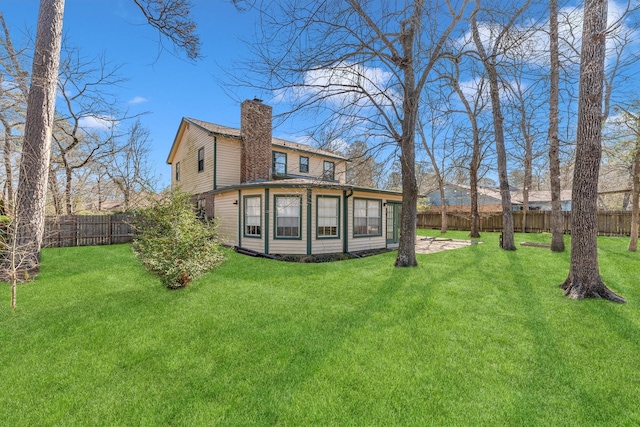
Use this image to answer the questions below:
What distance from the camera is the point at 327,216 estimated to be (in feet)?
34.8

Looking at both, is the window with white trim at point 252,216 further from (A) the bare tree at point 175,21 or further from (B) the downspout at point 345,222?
(A) the bare tree at point 175,21

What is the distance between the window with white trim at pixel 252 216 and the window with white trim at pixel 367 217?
3720 mm

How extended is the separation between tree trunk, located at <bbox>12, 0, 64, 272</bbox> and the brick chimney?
6461mm

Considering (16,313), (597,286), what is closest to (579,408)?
(597,286)

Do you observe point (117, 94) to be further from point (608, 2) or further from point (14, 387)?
point (608, 2)

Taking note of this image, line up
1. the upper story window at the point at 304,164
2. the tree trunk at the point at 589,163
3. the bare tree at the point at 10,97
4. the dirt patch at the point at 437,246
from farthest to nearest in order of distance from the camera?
the upper story window at the point at 304,164, the dirt patch at the point at 437,246, the bare tree at the point at 10,97, the tree trunk at the point at 589,163

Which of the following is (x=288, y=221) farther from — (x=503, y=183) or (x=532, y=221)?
(x=532, y=221)

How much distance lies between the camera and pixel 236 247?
11078 mm

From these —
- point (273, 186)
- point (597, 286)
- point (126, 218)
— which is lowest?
point (597, 286)

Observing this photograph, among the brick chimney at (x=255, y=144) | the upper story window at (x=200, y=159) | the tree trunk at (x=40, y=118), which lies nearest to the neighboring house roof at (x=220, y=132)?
the brick chimney at (x=255, y=144)

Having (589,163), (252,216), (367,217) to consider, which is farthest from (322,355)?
(367,217)

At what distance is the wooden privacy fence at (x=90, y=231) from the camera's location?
11.4m

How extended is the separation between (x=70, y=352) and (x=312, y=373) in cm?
288

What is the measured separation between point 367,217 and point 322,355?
9.00 m
